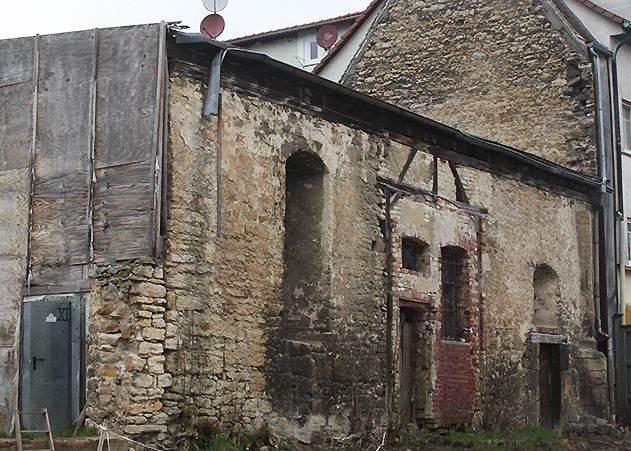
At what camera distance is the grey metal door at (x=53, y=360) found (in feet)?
38.4

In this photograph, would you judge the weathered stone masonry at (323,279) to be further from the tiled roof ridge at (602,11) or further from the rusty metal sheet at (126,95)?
the tiled roof ridge at (602,11)

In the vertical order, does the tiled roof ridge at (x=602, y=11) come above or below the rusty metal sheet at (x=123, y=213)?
above

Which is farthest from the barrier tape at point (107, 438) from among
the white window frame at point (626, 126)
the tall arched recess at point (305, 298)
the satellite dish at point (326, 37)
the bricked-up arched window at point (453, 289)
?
the satellite dish at point (326, 37)

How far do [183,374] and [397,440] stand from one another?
434 cm

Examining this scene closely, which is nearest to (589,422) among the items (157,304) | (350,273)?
(350,273)

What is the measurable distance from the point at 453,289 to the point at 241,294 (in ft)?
18.4

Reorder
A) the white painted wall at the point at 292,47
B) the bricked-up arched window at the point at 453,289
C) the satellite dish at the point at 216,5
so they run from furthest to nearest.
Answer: the white painted wall at the point at 292,47 → the bricked-up arched window at the point at 453,289 → the satellite dish at the point at 216,5

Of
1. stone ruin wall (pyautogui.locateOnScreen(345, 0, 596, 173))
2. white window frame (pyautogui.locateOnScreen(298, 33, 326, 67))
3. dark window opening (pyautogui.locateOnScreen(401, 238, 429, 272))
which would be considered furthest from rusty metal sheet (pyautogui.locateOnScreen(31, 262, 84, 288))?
white window frame (pyautogui.locateOnScreen(298, 33, 326, 67))

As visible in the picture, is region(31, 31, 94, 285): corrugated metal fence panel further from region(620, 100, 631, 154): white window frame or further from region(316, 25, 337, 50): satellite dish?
region(316, 25, 337, 50): satellite dish

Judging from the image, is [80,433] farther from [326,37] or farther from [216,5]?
[326,37]

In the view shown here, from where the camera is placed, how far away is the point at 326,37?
28859 millimetres

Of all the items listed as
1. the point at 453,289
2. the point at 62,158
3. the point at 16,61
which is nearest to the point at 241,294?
the point at 62,158

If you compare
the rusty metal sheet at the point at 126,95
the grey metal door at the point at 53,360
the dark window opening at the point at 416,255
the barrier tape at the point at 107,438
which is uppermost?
the rusty metal sheet at the point at 126,95

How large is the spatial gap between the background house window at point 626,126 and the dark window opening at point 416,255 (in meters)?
7.45
